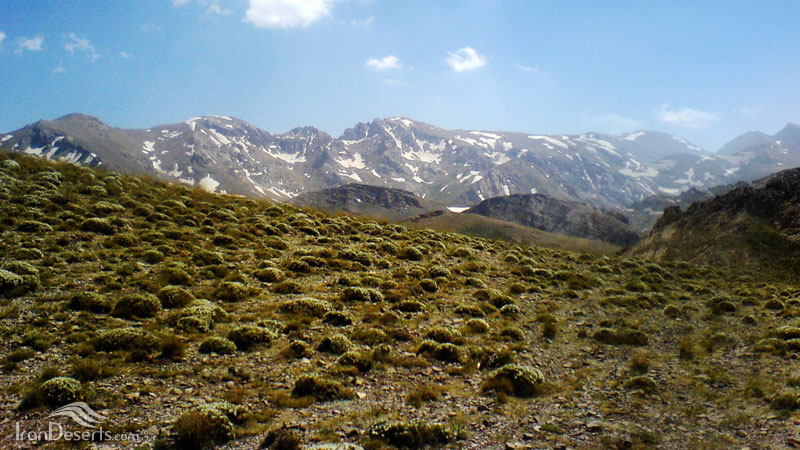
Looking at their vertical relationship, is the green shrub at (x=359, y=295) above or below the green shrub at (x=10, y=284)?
below

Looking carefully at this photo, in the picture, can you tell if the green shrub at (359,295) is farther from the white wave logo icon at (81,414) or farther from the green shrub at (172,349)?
the white wave logo icon at (81,414)

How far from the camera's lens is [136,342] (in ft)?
42.0

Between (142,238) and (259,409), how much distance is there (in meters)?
19.9

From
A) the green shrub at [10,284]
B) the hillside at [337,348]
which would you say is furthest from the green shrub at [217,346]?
the green shrub at [10,284]

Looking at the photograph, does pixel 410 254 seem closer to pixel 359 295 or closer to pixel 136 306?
pixel 359 295

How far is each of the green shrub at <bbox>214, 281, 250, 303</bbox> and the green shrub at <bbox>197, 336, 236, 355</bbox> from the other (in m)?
5.19

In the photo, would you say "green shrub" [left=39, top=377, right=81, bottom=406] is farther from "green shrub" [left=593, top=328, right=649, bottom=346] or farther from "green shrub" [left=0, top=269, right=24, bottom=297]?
"green shrub" [left=593, top=328, right=649, bottom=346]

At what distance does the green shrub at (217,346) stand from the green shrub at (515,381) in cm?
907

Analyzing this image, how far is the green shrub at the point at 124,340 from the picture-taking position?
1250cm

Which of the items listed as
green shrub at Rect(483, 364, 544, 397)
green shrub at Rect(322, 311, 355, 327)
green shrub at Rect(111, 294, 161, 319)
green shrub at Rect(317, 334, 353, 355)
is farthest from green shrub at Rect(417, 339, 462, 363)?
green shrub at Rect(111, 294, 161, 319)

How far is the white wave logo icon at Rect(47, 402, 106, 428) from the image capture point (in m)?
9.16

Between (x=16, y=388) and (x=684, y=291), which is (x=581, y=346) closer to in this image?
(x=16, y=388)

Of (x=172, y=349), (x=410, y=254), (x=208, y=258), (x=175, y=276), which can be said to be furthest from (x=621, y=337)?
(x=208, y=258)

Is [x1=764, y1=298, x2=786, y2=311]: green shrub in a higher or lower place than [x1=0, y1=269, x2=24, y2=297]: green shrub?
lower
